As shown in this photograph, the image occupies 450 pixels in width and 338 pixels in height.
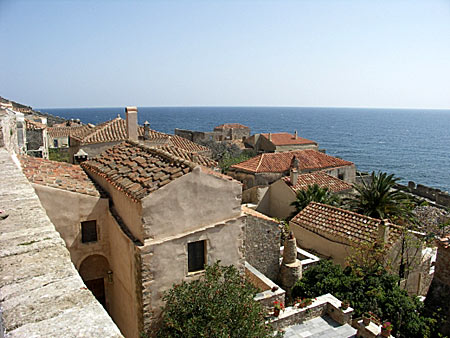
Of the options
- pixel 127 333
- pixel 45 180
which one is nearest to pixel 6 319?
pixel 45 180

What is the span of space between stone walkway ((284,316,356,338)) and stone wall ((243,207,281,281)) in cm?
315

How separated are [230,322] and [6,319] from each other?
7.17 metres

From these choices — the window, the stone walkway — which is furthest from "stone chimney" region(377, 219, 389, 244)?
the window

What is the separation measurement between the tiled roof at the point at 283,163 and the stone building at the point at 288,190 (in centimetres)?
414

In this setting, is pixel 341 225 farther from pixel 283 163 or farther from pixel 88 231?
pixel 283 163

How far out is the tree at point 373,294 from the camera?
39.8 feet

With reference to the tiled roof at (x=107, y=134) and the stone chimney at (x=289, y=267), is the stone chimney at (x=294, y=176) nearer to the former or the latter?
the stone chimney at (x=289, y=267)

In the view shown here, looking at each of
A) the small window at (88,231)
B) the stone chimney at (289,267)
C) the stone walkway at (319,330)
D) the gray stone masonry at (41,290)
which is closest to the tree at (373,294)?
the stone chimney at (289,267)

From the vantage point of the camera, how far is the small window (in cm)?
1055

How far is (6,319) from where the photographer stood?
6.39 ft

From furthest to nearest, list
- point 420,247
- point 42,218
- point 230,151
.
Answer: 1. point 230,151
2. point 420,247
3. point 42,218

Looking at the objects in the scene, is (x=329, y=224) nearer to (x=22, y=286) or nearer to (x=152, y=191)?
(x=152, y=191)

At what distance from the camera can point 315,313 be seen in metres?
11.9

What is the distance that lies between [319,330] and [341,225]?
662cm
